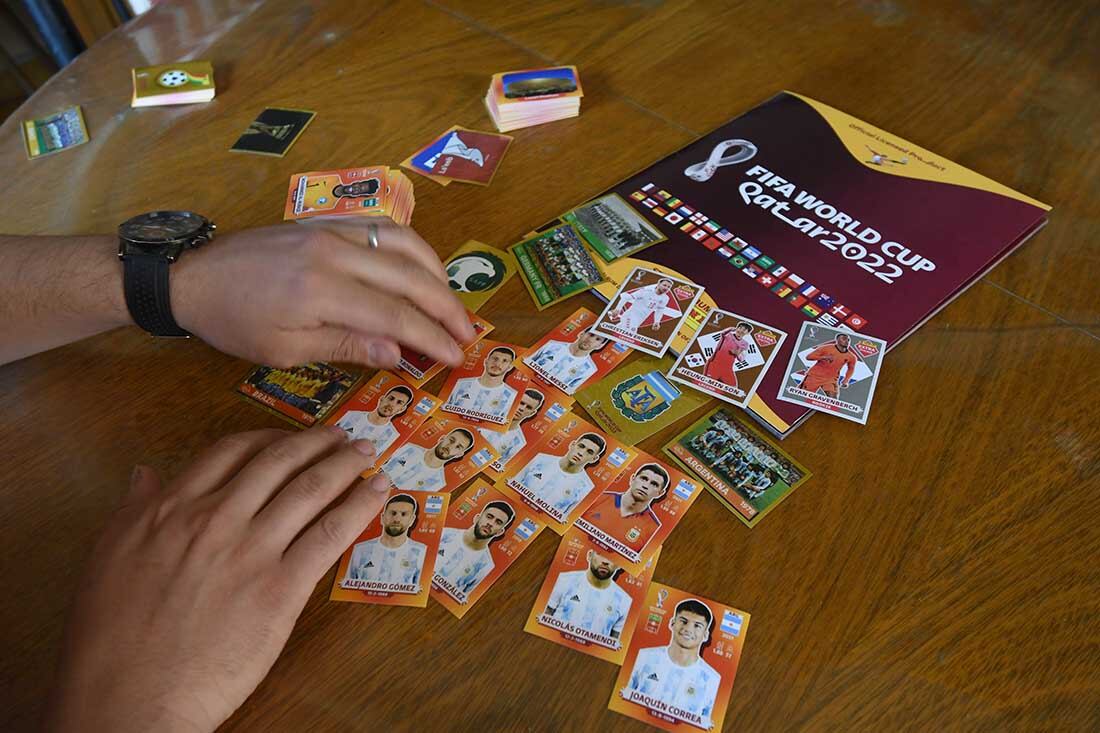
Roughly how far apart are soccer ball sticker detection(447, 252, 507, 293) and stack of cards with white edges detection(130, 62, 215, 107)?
0.57 m

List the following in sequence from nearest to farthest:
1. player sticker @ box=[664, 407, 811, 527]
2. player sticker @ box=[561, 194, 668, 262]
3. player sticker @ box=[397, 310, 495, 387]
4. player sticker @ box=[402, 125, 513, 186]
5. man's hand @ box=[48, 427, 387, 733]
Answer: man's hand @ box=[48, 427, 387, 733] → player sticker @ box=[664, 407, 811, 527] → player sticker @ box=[397, 310, 495, 387] → player sticker @ box=[561, 194, 668, 262] → player sticker @ box=[402, 125, 513, 186]

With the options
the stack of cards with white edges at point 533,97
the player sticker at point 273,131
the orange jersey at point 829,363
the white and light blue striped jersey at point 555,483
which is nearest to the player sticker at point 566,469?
the white and light blue striped jersey at point 555,483

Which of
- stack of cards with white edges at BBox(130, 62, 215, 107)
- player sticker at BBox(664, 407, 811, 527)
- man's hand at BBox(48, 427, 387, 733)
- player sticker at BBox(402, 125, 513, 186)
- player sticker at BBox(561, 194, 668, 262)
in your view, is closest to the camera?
man's hand at BBox(48, 427, 387, 733)

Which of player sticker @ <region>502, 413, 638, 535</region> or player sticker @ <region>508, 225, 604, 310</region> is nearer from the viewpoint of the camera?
player sticker @ <region>502, 413, 638, 535</region>

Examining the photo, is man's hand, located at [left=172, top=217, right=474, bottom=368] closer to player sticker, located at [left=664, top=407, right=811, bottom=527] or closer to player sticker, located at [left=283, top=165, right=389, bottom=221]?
player sticker, located at [left=283, top=165, right=389, bottom=221]

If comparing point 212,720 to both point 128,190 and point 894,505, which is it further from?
point 128,190

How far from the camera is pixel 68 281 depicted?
89 cm

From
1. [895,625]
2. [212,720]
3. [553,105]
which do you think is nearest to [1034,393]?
[895,625]

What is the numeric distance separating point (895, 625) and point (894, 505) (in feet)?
0.39

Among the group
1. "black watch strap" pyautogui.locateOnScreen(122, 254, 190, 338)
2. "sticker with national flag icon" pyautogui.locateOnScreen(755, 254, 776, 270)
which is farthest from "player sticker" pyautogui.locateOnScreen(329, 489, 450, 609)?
"sticker with national flag icon" pyautogui.locateOnScreen(755, 254, 776, 270)

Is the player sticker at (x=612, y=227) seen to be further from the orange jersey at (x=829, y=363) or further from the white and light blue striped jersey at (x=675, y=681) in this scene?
the white and light blue striped jersey at (x=675, y=681)

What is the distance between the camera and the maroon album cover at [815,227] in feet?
2.93

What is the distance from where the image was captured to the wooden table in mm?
660

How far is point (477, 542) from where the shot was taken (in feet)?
2.41
